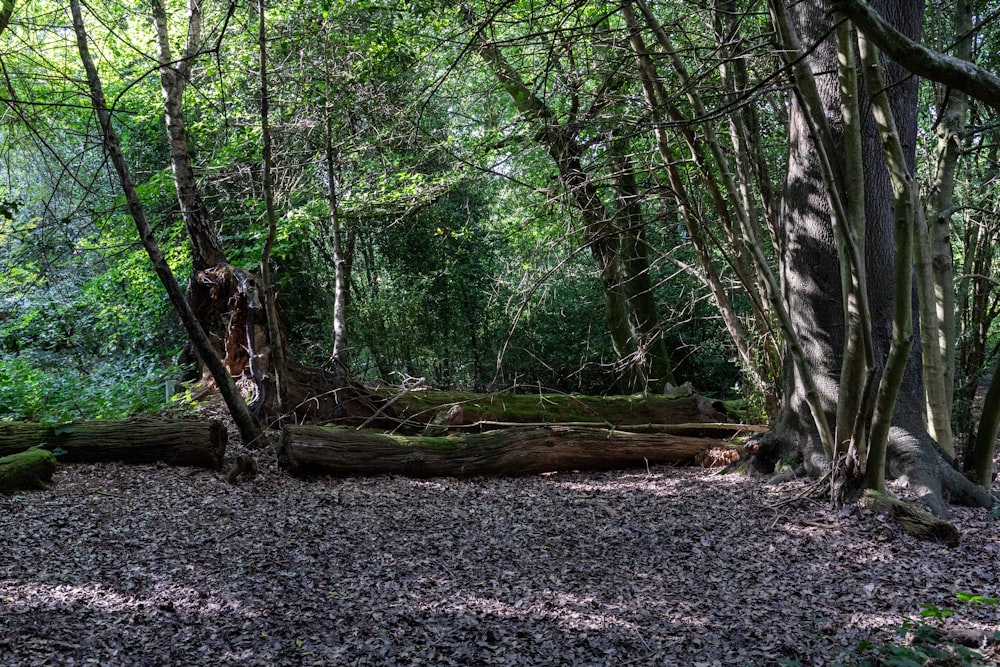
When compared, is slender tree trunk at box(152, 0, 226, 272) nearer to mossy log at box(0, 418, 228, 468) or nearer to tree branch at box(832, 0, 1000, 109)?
mossy log at box(0, 418, 228, 468)

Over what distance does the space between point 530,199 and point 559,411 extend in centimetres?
263

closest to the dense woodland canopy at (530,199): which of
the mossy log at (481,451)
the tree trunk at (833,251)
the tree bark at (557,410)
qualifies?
the tree trunk at (833,251)

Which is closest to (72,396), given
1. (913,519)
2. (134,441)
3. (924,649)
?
(134,441)

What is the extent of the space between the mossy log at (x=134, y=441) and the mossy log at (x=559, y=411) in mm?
1671

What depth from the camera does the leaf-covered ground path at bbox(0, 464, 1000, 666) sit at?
3123mm

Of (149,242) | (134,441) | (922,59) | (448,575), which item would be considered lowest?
(448,575)

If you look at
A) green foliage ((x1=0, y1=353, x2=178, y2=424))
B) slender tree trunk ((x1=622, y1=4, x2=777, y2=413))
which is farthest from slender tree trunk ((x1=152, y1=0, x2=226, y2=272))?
slender tree trunk ((x1=622, y1=4, x2=777, y2=413))

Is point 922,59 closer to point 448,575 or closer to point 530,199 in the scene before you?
point 448,575

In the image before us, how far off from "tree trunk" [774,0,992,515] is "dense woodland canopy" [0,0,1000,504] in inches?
A: 0.8

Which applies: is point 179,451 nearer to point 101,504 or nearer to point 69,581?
point 101,504

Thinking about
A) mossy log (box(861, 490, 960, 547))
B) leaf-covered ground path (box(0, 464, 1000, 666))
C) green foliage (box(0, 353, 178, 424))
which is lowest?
leaf-covered ground path (box(0, 464, 1000, 666))

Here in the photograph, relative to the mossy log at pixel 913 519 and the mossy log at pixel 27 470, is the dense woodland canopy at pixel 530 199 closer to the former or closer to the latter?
the mossy log at pixel 913 519

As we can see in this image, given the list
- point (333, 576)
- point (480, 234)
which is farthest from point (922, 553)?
point (480, 234)

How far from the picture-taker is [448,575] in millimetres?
3990
